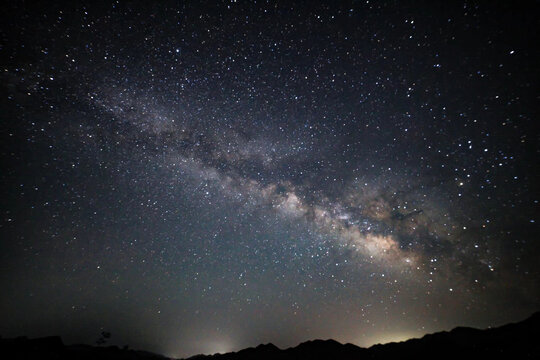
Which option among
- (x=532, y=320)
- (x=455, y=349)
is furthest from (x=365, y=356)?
(x=532, y=320)

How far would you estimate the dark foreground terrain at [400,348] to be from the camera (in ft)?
53.7

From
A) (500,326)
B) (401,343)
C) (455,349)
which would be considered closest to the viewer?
(455,349)

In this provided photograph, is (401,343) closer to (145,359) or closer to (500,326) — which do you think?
(500,326)

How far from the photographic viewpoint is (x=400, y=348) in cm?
2041

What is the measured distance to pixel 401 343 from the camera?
21234mm

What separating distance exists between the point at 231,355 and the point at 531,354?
2281 cm

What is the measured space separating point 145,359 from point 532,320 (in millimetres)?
35019

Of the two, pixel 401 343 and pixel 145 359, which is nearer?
pixel 401 343

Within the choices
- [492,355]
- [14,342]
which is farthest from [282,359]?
[14,342]

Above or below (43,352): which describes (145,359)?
below

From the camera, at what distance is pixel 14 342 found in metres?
16.9

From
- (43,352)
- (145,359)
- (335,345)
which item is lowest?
(145,359)

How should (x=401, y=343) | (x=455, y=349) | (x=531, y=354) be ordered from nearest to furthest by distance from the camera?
(x=531, y=354) → (x=455, y=349) → (x=401, y=343)

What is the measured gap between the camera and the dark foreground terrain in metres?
16.4
